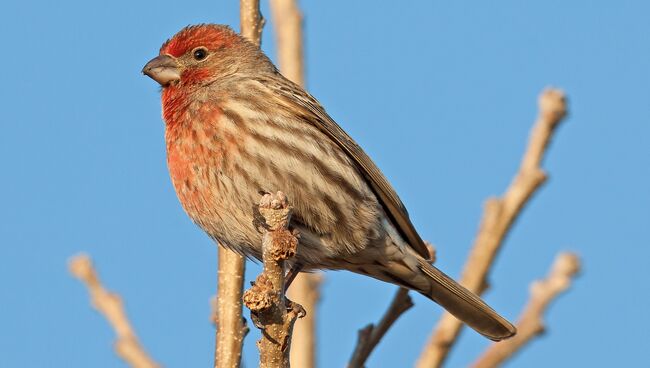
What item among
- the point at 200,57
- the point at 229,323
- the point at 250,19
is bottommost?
the point at 229,323

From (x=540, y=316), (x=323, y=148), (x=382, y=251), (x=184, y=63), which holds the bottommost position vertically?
(x=540, y=316)

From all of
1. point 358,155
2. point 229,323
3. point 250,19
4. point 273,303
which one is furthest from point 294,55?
point 273,303

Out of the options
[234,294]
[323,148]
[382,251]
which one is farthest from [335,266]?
[234,294]

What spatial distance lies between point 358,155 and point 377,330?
7.14 feet

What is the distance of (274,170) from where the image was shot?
6.11m

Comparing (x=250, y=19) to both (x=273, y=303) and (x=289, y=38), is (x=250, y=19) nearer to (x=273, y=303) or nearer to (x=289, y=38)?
(x=289, y=38)

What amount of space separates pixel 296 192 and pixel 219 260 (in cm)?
72

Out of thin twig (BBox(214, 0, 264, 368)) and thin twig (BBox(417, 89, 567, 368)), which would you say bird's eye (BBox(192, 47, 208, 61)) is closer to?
thin twig (BBox(214, 0, 264, 368))

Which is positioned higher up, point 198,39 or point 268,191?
point 198,39

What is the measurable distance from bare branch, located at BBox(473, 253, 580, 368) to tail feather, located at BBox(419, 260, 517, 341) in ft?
4.51

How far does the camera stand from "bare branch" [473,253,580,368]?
5.29 m

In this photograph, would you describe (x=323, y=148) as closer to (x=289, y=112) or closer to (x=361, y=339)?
(x=289, y=112)

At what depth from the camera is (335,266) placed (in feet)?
22.3

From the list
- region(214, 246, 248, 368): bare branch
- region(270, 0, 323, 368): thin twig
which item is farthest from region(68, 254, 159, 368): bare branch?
region(270, 0, 323, 368): thin twig
